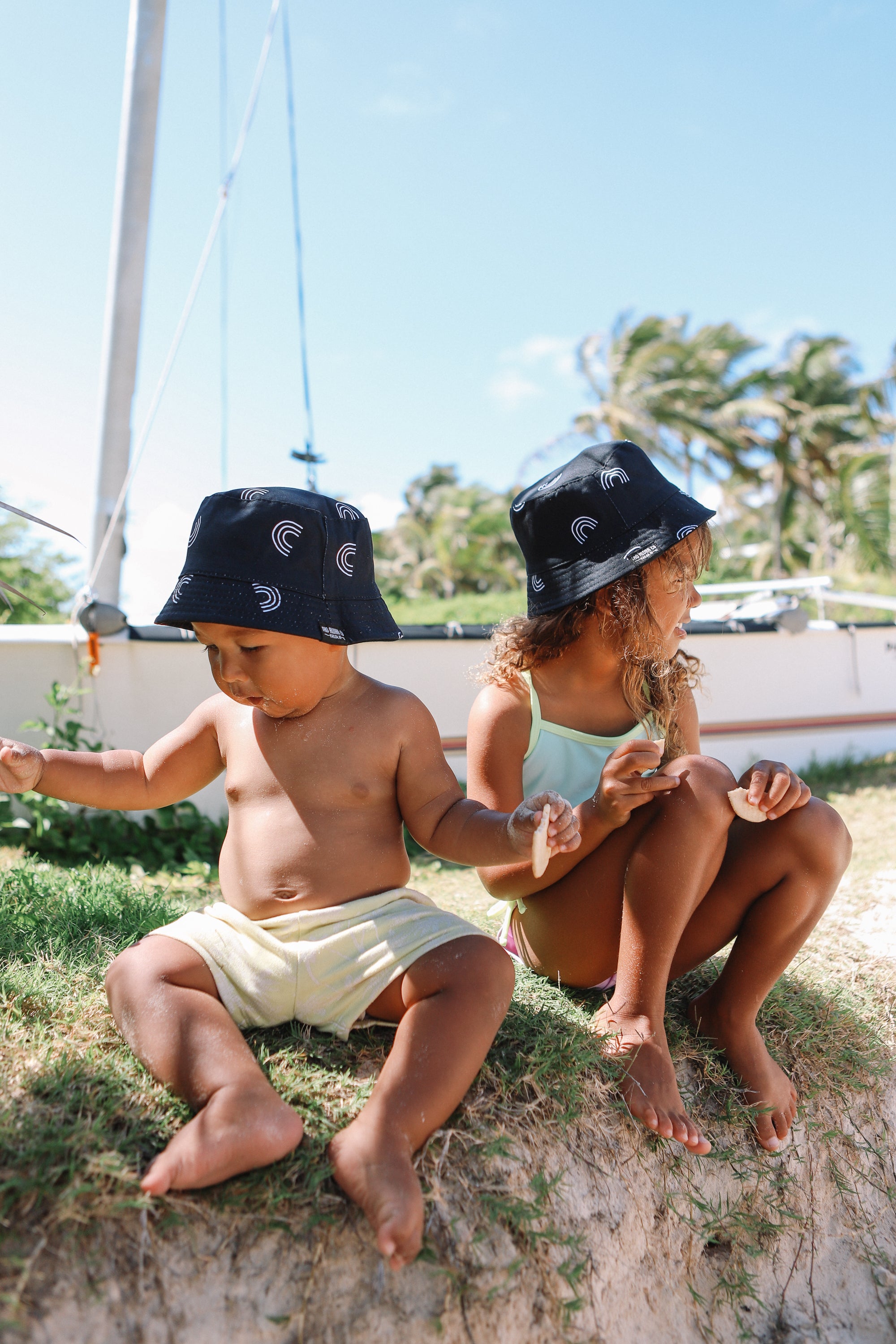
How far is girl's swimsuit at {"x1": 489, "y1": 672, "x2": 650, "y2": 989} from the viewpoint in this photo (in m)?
2.08

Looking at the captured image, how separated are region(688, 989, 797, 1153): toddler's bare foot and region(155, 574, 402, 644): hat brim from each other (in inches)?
45.3

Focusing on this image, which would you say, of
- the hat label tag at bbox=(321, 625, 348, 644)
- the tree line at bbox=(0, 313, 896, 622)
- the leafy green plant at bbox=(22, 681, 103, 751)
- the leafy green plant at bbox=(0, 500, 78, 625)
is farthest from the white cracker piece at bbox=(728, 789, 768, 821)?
the tree line at bbox=(0, 313, 896, 622)

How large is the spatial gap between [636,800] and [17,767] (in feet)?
3.87

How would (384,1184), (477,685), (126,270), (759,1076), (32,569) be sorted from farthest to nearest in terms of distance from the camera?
1. (32,569)
2. (477,685)
3. (126,270)
4. (759,1076)
5. (384,1184)

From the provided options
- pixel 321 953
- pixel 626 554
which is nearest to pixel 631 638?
pixel 626 554

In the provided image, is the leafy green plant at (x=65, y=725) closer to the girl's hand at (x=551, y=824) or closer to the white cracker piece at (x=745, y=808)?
the girl's hand at (x=551, y=824)

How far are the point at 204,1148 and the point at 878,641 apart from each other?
6871 millimetres

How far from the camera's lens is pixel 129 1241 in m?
1.30

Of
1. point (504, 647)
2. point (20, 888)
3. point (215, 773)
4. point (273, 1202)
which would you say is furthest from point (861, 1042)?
point (20, 888)

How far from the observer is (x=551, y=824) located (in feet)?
4.89

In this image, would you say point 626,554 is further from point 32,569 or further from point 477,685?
point 32,569

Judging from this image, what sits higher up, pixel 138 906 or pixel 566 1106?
pixel 138 906

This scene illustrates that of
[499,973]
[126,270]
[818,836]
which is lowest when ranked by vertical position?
[499,973]

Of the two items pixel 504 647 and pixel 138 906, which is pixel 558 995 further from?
pixel 138 906
